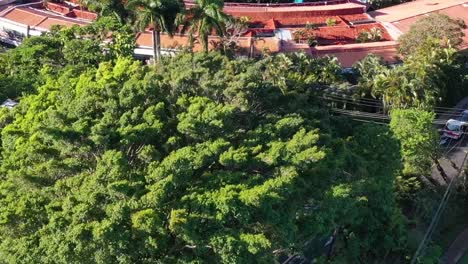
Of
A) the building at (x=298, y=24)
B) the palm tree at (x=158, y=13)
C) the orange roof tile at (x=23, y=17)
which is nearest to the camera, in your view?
the palm tree at (x=158, y=13)

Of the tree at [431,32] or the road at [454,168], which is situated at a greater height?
the tree at [431,32]

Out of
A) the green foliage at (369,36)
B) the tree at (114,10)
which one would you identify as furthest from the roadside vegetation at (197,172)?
the green foliage at (369,36)

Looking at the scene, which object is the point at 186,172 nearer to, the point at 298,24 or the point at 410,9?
the point at 298,24

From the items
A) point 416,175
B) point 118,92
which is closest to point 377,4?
point 416,175

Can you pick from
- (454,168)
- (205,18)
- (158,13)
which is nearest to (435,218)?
(454,168)

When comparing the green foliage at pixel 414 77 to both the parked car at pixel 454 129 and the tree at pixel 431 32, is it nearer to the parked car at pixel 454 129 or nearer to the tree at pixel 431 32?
the tree at pixel 431 32
